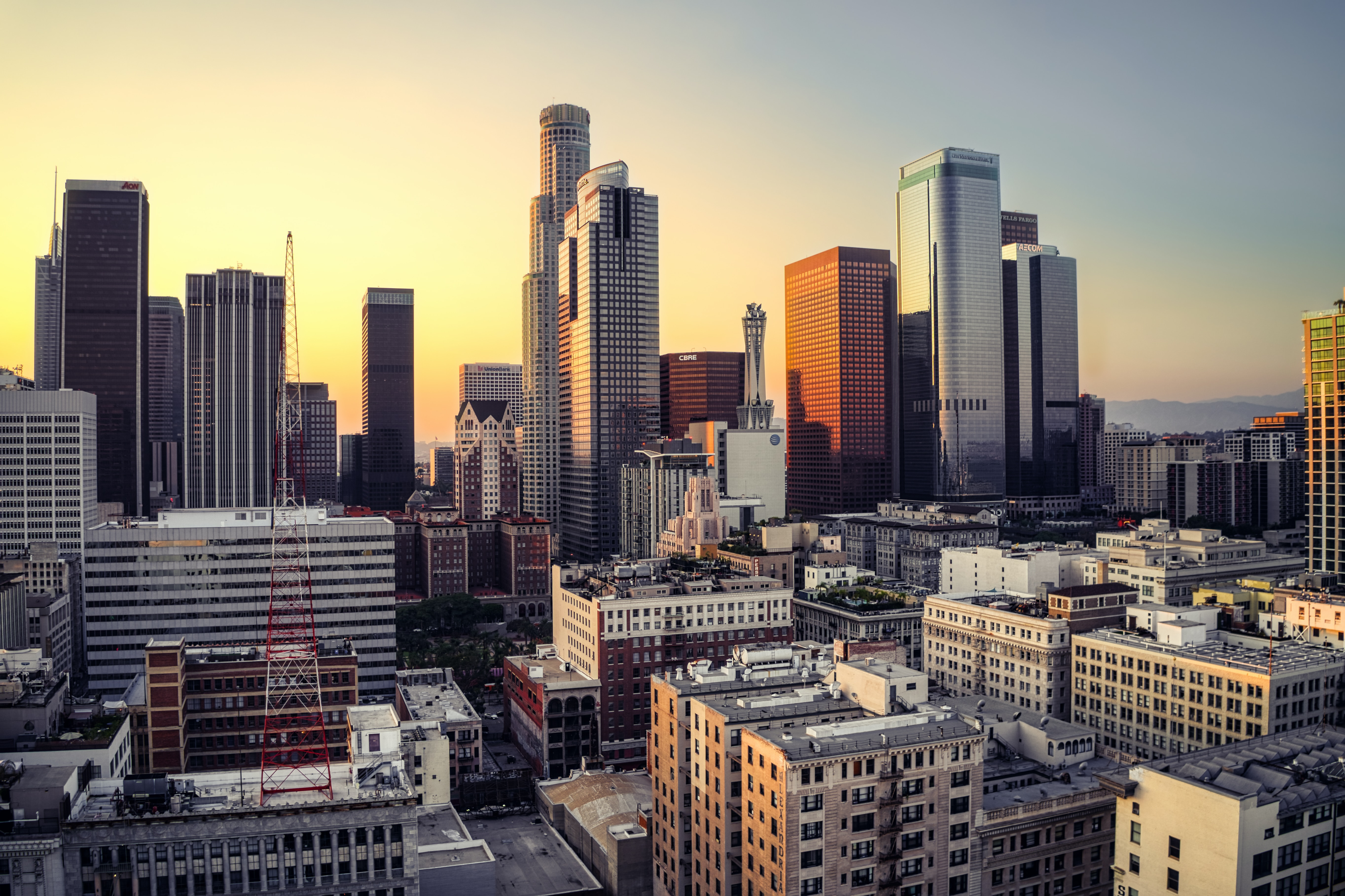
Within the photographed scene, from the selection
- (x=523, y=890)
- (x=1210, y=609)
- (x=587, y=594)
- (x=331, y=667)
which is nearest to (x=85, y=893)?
(x=523, y=890)

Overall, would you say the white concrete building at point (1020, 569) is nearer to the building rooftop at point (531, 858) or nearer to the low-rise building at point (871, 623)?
the low-rise building at point (871, 623)

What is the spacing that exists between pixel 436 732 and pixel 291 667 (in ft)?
55.9

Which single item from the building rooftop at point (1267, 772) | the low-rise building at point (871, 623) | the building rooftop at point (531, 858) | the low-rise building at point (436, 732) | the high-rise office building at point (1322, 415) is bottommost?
the building rooftop at point (531, 858)

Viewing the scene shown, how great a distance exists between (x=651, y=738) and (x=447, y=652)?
94337 mm

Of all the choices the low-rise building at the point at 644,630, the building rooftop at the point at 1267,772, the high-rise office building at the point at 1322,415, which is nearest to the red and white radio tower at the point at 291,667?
the low-rise building at the point at 644,630

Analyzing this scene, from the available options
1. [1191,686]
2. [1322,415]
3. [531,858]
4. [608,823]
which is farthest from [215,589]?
[1322,415]

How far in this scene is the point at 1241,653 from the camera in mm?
101750

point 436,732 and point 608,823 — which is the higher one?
point 436,732

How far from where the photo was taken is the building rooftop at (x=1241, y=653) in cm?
9588

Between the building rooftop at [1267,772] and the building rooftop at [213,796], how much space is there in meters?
46.9

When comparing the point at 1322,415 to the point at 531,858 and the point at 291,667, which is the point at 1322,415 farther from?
the point at 291,667

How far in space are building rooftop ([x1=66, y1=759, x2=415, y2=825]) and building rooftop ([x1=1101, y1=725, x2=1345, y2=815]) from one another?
46.9 metres

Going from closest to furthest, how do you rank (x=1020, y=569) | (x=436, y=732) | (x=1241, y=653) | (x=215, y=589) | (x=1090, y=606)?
(x=1241, y=653) < (x=436, y=732) < (x=1090, y=606) < (x=215, y=589) < (x=1020, y=569)

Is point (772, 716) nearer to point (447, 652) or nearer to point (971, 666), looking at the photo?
point (971, 666)
